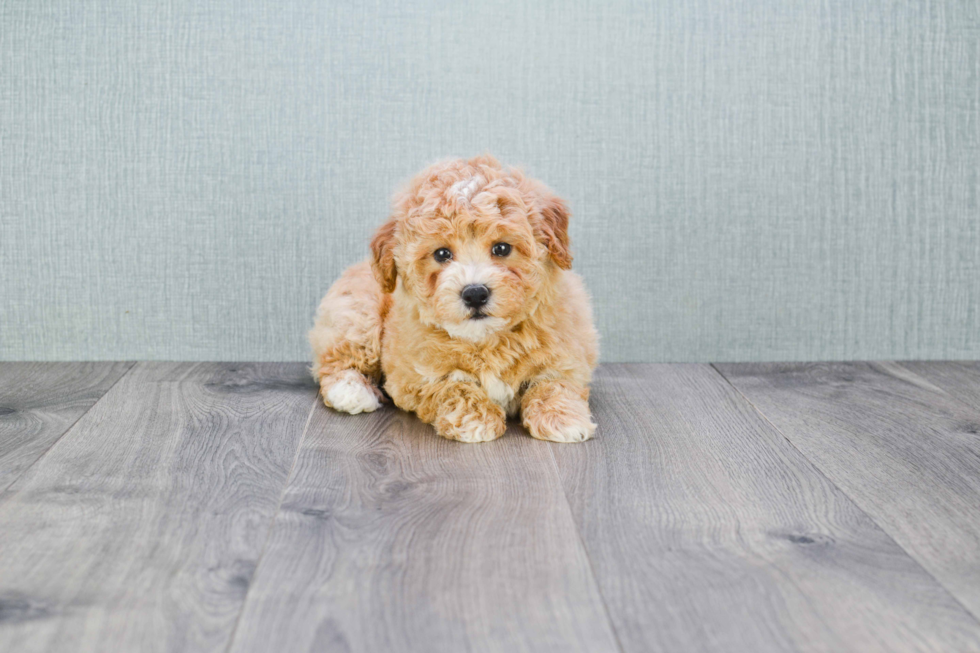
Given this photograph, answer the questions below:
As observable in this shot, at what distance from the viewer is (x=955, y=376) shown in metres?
2.52

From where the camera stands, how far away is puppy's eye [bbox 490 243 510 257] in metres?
1.81

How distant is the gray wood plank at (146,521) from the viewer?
1.14 metres

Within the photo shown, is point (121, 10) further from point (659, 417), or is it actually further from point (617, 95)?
point (659, 417)

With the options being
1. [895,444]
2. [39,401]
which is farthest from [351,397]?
[895,444]

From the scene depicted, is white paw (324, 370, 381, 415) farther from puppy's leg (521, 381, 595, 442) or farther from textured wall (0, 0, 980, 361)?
textured wall (0, 0, 980, 361)

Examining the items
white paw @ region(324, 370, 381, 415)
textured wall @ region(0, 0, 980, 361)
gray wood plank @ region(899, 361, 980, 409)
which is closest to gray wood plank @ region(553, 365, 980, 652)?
white paw @ region(324, 370, 381, 415)

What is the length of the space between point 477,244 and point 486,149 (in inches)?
33.4

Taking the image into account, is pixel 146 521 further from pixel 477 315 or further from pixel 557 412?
pixel 557 412

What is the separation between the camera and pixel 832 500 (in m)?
1.57

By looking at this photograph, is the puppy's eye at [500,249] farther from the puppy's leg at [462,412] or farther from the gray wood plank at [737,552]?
the gray wood plank at [737,552]

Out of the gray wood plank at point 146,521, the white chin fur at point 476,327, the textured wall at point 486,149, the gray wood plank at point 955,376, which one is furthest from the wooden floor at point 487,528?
the textured wall at point 486,149

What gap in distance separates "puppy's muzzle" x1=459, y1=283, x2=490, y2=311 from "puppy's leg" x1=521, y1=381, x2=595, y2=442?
0.30 meters

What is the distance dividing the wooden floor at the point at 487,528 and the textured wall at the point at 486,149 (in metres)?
0.48

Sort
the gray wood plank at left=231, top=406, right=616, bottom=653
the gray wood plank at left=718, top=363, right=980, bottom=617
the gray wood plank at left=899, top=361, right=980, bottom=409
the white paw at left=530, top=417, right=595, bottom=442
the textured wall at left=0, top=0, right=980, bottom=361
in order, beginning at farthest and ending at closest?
the textured wall at left=0, top=0, right=980, bottom=361, the gray wood plank at left=899, top=361, right=980, bottom=409, the white paw at left=530, top=417, right=595, bottom=442, the gray wood plank at left=718, top=363, right=980, bottom=617, the gray wood plank at left=231, top=406, right=616, bottom=653
